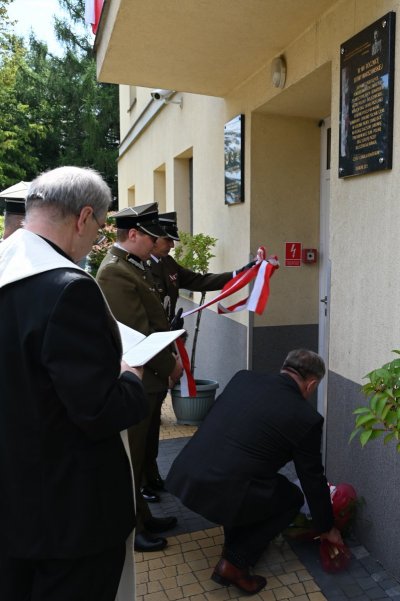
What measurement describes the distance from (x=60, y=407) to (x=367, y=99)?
2.42 metres

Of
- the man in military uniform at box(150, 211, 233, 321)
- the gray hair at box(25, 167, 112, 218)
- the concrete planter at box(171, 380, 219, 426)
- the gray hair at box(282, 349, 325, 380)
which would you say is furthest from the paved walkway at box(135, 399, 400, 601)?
the gray hair at box(25, 167, 112, 218)

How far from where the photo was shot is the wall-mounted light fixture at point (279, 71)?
421cm

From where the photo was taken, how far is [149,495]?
3.94 metres

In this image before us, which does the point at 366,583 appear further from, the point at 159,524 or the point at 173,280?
the point at 173,280

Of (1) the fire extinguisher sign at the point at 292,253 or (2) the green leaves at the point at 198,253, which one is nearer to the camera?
(1) the fire extinguisher sign at the point at 292,253

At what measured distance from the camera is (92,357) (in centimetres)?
153

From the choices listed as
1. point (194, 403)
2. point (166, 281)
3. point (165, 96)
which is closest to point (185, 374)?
point (166, 281)

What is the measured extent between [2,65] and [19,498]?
1895 cm

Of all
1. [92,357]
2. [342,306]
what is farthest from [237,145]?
[92,357]

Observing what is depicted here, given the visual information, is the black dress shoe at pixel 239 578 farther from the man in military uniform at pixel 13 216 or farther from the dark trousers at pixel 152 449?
the man in military uniform at pixel 13 216

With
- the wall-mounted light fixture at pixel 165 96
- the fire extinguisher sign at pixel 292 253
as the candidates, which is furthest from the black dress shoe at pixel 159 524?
the wall-mounted light fixture at pixel 165 96

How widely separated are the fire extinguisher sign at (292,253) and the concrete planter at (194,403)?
1413 mm

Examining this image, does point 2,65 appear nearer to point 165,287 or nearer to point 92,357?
point 165,287

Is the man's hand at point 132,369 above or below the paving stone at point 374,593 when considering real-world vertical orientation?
above
